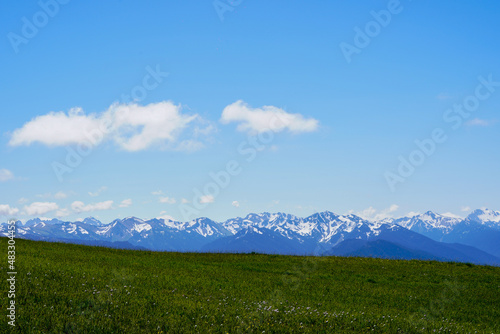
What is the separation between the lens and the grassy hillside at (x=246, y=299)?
14.5m

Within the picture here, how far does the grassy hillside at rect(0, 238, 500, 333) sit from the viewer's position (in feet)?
47.5

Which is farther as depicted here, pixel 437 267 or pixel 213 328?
pixel 437 267

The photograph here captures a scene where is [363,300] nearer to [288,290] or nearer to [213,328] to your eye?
[288,290]

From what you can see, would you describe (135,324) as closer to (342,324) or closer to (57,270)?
(342,324)

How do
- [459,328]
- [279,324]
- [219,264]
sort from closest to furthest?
[279,324] < [459,328] < [219,264]

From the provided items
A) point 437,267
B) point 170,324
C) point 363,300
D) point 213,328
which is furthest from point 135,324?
point 437,267

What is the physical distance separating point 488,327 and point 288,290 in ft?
32.9

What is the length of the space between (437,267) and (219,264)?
19.5 m

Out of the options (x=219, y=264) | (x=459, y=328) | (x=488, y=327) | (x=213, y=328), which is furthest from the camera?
(x=219, y=264)

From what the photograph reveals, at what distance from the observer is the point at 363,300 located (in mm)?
22922

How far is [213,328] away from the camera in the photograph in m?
14.2

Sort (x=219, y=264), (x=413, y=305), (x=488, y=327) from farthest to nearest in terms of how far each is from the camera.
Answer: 1. (x=219, y=264)
2. (x=413, y=305)
3. (x=488, y=327)

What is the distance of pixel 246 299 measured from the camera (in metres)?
19.6

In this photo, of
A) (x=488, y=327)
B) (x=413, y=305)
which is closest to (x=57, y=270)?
(x=413, y=305)
